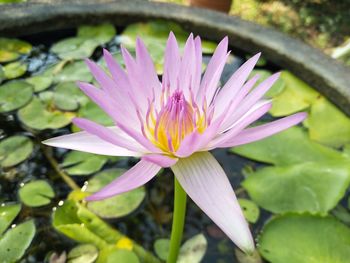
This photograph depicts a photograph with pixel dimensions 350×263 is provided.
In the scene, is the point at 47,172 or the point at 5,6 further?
the point at 5,6

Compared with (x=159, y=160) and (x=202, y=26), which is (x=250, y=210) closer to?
(x=159, y=160)

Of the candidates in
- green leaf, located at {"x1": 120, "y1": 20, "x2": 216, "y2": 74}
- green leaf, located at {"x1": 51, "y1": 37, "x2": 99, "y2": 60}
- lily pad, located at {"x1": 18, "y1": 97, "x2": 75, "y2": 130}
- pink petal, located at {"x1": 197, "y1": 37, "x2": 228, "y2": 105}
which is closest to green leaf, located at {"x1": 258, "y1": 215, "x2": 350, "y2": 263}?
pink petal, located at {"x1": 197, "y1": 37, "x2": 228, "y2": 105}

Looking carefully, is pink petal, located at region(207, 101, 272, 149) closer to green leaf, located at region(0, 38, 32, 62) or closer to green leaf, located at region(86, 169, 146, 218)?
green leaf, located at region(86, 169, 146, 218)

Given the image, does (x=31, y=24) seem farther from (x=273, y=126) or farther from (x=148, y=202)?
(x=273, y=126)

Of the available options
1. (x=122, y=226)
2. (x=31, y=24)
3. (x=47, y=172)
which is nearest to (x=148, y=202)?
(x=122, y=226)

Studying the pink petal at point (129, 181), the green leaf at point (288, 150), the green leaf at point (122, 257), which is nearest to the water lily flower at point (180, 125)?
the pink petal at point (129, 181)

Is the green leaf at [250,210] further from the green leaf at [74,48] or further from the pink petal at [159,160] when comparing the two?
the green leaf at [74,48]

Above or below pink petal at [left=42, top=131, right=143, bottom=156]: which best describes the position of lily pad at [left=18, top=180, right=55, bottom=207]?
below
